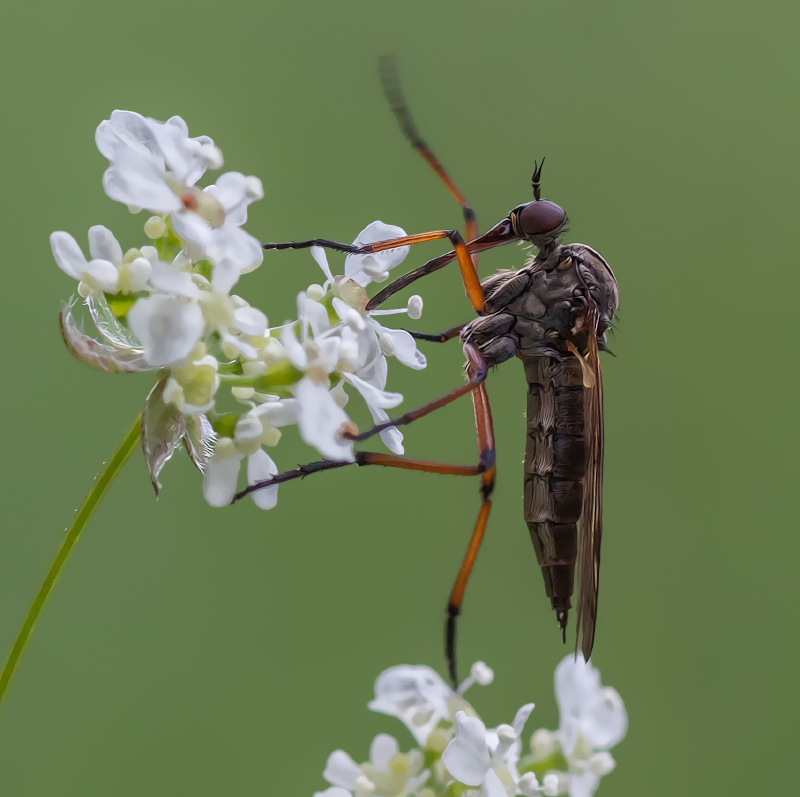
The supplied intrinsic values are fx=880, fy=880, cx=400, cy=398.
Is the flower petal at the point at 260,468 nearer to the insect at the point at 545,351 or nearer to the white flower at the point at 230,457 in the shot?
the white flower at the point at 230,457

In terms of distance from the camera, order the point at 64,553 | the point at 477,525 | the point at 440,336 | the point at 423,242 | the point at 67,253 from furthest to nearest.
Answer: the point at 440,336
the point at 477,525
the point at 423,242
the point at 67,253
the point at 64,553

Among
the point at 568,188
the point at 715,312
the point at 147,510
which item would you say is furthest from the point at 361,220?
the point at 715,312

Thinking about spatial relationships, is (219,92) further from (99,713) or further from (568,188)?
(99,713)

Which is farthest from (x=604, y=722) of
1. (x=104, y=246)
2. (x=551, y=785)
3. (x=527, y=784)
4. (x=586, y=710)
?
(x=104, y=246)

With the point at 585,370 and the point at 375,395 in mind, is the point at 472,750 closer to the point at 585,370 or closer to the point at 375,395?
the point at 375,395

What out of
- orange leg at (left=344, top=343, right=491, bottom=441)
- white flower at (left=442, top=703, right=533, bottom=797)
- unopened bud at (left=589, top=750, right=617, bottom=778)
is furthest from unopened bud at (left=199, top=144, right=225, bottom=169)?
unopened bud at (left=589, top=750, right=617, bottom=778)

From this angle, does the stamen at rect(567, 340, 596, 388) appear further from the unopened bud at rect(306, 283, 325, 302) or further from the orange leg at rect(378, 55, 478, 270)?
the unopened bud at rect(306, 283, 325, 302)
